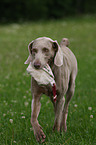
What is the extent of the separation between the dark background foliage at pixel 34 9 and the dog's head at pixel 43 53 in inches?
1460

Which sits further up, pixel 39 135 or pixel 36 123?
pixel 36 123

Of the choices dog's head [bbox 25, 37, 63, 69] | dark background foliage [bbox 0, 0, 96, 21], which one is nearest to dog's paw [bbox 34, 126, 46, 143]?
dog's head [bbox 25, 37, 63, 69]

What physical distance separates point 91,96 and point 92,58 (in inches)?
207

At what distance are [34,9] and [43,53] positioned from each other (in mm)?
39484

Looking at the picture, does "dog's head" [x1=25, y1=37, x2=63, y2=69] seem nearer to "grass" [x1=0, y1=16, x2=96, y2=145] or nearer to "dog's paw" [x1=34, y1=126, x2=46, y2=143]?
"dog's paw" [x1=34, y1=126, x2=46, y2=143]

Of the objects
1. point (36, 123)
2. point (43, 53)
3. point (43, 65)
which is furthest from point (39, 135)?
point (43, 53)

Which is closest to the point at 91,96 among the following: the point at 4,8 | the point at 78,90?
the point at 78,90

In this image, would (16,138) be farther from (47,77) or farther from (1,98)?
(1,98)

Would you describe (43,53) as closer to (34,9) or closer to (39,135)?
(39,135)

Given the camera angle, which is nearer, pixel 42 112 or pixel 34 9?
pixel 42 112

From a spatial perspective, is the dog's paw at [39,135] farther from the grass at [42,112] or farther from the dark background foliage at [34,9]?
the dark background foliage at [34,9]

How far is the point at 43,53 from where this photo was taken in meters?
3.39

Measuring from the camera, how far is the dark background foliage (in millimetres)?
40625

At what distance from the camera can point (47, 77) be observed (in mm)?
3408
